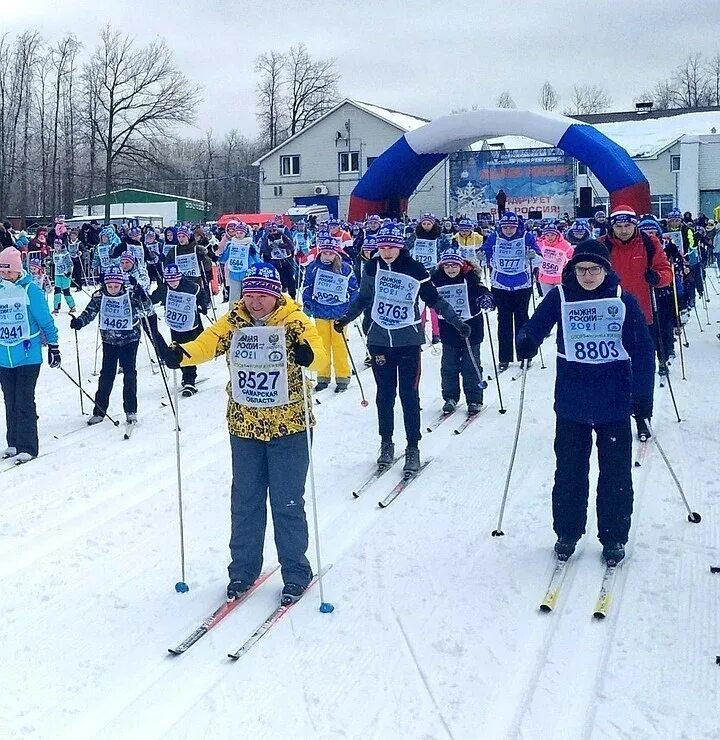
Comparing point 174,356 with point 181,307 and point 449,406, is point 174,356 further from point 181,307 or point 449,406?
point 181,307

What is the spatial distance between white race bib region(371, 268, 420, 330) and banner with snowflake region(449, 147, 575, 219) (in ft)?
107

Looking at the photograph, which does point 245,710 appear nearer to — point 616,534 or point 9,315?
point 616,534

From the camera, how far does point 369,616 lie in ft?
15.6

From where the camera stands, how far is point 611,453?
5152mm

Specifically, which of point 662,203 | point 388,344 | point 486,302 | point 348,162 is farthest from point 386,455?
point 348,162

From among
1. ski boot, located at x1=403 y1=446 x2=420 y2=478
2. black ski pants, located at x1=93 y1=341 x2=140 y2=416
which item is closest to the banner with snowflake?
black ski pants, located at x1=93 y1=341 x2=140 y2=416

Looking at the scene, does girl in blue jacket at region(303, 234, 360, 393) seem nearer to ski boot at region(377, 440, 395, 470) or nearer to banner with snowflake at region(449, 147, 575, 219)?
ski boot at region(377, 440, 395, 470)

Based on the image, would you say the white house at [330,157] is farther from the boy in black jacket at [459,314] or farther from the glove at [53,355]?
the glove at [53,355]

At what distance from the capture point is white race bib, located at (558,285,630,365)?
5.06 metres

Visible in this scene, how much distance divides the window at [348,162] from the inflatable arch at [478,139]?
103 feet

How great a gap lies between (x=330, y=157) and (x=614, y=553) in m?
51.0

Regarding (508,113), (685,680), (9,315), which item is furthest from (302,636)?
(508,113)

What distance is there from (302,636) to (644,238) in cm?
508

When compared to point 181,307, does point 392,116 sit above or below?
above
